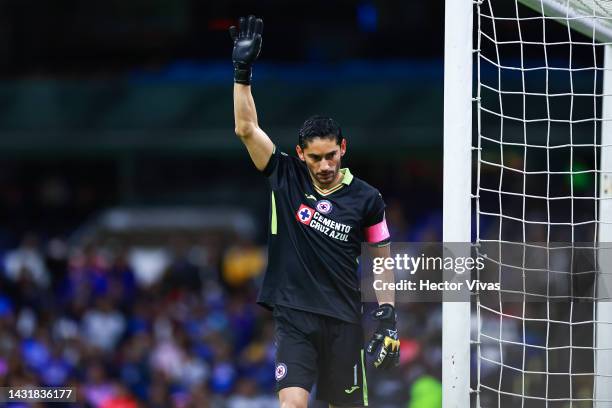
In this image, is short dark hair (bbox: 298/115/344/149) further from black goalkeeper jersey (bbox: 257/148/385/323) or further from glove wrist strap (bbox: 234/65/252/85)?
glove wrist strap (bbox: 234/65/252/85)

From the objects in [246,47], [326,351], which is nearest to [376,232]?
[326,351]

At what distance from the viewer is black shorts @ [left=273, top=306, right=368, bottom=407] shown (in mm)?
6125

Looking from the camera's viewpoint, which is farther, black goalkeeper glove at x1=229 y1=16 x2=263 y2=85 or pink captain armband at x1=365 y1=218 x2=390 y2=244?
pink captain armband at x1=365 y1=218 x2=390 y2=244

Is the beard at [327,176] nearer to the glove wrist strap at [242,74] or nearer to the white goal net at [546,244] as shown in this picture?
the glove wrist strap at [242,74]

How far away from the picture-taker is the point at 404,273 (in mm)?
7027

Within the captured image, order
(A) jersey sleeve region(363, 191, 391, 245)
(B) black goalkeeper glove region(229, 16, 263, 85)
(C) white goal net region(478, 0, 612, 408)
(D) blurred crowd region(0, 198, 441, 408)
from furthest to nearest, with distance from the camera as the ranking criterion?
(D) blurred crowd region(0, 198, 441, 408), (C) white goal net region(478, 0, 612, 408), (A) jersey sleeve region(363, 191, 391, 245), (B) black goalkeeper glove region(229, 16, 263, 85)

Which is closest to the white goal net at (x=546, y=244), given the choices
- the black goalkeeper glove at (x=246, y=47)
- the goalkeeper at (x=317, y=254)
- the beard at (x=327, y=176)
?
the goalkeeper at (x=317, y=254)

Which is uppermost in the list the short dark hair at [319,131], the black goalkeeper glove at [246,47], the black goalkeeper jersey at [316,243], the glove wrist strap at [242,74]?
the black goalkeeper glove at [246,47]

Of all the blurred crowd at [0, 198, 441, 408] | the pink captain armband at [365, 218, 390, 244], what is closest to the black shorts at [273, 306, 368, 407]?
the pink captain armband at [365, 218, 390, 244]

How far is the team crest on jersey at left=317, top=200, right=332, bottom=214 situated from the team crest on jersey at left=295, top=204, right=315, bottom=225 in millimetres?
44

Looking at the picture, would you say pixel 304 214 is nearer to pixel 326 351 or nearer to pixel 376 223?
pixel 376 223

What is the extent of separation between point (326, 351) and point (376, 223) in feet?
2.50

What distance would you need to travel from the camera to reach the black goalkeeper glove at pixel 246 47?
6051mm

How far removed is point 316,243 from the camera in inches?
245
